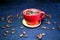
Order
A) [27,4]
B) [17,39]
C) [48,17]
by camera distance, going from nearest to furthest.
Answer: [17,39], [48,17], [27,4]

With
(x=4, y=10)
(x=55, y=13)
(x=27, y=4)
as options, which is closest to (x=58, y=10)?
(x=55, y=13)

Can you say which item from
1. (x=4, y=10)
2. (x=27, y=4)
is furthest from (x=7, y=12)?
(x=27, y=4)

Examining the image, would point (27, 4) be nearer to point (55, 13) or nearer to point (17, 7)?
point (17, 7)

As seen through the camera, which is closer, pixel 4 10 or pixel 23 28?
pixel 23 28

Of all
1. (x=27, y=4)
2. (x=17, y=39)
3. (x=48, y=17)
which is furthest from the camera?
(x=27, y=4)

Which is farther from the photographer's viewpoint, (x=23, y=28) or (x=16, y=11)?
(x=16, y=11)

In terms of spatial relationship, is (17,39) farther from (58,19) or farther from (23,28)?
(58,19)

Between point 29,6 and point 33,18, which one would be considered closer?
point 33,18

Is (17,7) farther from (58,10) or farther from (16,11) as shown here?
(58,10)

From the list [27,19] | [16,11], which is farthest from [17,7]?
[27,19]
